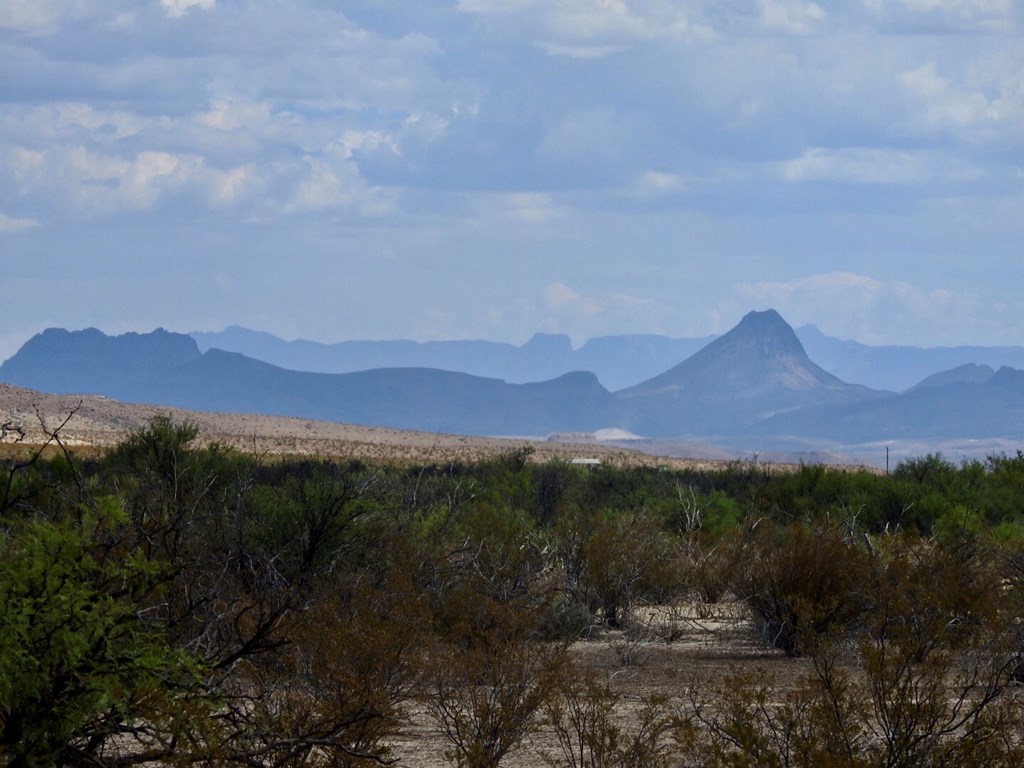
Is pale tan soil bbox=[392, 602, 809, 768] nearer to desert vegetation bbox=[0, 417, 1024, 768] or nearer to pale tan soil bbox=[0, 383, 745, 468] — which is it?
desert vegetation bbox=[0, 417, 1024, 768]

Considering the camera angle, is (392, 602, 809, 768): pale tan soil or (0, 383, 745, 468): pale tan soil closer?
(392, 602, 809, 768): pale tan soil

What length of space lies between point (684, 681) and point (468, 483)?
14589 mm

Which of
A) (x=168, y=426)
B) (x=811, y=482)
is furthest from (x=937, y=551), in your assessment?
(x=168, y=426)

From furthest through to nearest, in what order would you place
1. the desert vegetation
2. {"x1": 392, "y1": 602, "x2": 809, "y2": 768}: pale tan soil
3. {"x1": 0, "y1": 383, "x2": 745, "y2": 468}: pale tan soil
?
{"x1": 0, "y1": 383, "x2": 745, "y2": 468}: pale tan soil < {"x1": 392, "y1": 602, "x2": 809, "y2": 768}: pale tan soil < the desert vegetation

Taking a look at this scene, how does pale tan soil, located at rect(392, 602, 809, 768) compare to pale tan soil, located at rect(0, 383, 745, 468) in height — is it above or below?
below

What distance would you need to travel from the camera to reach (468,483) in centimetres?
2819

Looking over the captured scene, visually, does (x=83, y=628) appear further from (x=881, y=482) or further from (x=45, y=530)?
(x=881, y=482)

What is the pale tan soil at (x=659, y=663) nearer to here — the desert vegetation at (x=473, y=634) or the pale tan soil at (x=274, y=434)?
the desert vegetation at (x=473, y=634)

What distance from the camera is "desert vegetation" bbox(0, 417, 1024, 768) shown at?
6.35 meters

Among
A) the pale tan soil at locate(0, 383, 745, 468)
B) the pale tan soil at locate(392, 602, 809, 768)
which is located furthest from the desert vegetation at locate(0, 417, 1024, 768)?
the pale tan soil at locate(0, 383, 745, 468)

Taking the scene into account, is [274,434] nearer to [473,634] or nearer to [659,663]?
[659,663]

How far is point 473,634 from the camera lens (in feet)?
41.3

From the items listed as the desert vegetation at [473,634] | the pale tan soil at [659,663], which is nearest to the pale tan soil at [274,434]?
the desert vegetation at [473,634]

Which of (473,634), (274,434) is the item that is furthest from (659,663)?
(274,434)
